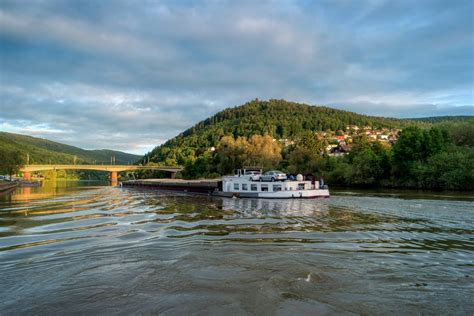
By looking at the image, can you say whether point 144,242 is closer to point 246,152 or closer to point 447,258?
point 447,258

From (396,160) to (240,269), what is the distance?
71254mm

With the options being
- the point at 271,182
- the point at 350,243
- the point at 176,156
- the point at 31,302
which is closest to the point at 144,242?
the point at 31,302

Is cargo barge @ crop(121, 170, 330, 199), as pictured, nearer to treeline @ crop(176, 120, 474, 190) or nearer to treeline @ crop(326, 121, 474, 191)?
treeline @ crop(326, 121, 474, 191)

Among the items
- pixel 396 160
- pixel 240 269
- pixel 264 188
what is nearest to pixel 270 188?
pixel 264 188

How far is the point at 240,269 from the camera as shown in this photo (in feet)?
38.9

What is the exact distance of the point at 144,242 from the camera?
16531mm

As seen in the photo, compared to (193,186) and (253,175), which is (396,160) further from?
(193,186)

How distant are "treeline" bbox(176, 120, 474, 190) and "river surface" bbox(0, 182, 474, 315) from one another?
149ft

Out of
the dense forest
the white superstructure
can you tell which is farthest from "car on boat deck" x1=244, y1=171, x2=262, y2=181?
the dense forest

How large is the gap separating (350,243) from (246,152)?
85.9m

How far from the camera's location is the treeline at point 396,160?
60312 mm

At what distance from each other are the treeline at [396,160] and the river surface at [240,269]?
45.4 metres

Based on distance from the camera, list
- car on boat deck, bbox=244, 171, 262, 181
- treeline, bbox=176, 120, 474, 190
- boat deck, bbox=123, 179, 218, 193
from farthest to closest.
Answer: treeline, bbox=176, 120, 474, 190
boat deck, bbox=123, 179, 218, 193
car on boat deck, bbox=244, 171, 262, 181

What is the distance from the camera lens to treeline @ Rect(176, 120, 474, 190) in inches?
2375
